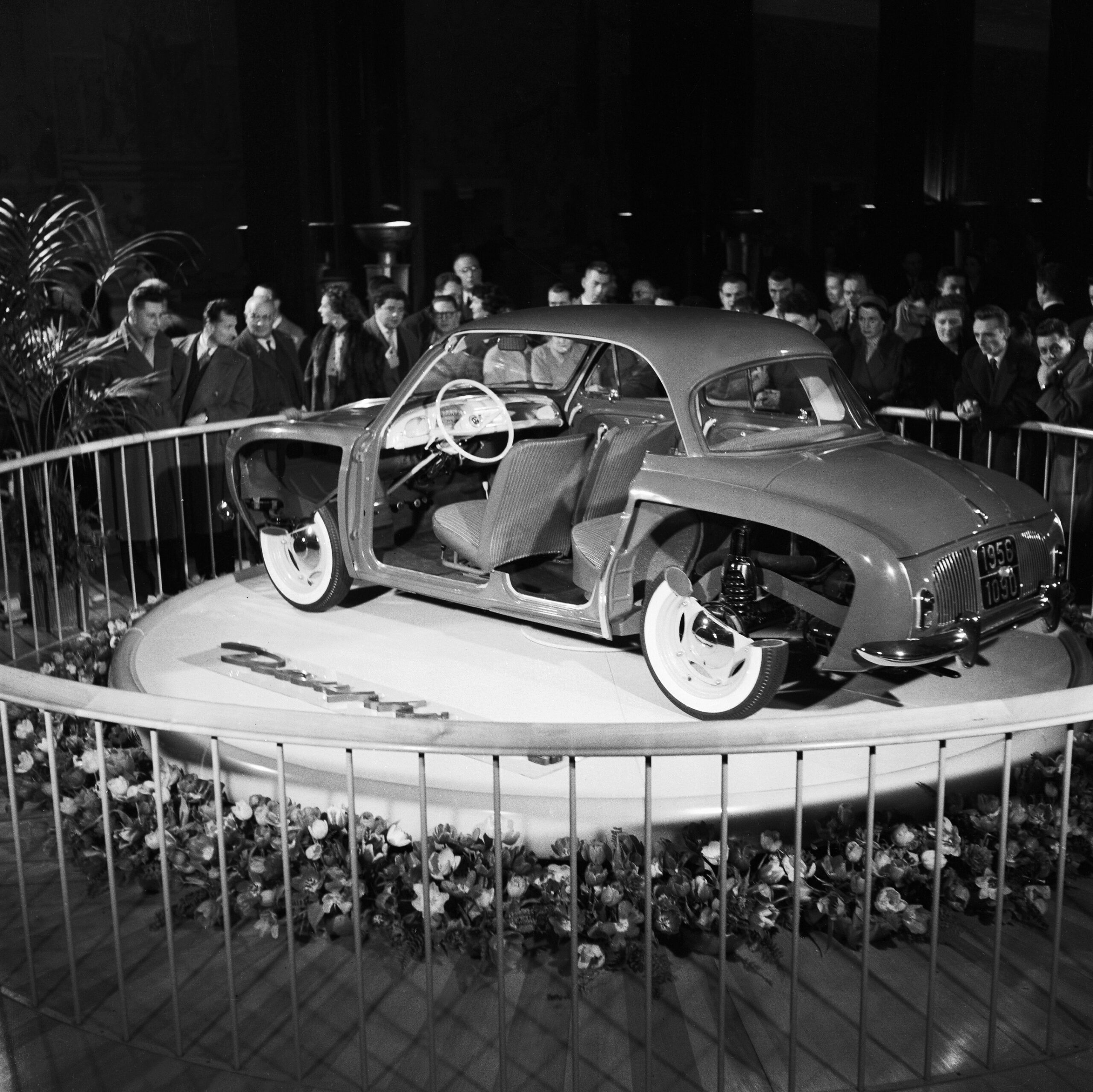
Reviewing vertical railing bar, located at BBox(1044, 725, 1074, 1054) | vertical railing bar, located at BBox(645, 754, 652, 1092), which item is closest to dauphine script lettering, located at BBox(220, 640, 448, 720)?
vertical railing bar, located at BBox(645, 754, 652, 1092)

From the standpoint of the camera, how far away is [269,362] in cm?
883

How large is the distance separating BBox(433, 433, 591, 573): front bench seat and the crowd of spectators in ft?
4.60

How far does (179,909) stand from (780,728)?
2275 mm

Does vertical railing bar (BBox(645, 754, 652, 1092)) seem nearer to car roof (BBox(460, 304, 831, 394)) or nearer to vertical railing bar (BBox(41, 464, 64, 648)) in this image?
car roof (BBox(460, 304, 831, 394))

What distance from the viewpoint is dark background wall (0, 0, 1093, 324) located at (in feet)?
32.7

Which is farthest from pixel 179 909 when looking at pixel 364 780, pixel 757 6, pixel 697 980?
pixel 757 6

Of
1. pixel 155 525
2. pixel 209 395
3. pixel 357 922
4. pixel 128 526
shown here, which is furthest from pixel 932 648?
pixel 209 395

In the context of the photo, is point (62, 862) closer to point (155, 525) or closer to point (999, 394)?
point (155, 525)

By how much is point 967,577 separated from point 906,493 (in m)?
0.40

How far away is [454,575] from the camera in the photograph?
6.36 metres

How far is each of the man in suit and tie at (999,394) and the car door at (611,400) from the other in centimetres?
181

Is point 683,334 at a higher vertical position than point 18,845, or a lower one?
higher

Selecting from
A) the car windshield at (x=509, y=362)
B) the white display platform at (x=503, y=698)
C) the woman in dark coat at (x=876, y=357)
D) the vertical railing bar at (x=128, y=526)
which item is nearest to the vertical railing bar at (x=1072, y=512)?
the white display platform at (x=503, y=698)

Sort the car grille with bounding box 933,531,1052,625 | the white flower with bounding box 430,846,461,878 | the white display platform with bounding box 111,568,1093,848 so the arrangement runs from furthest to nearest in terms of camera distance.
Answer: the car grille with bounding box 933,531,1052,625 < the white display platform with bounding box 111,568,1093,848 < the white flower with bounding box 430,846,461,878
